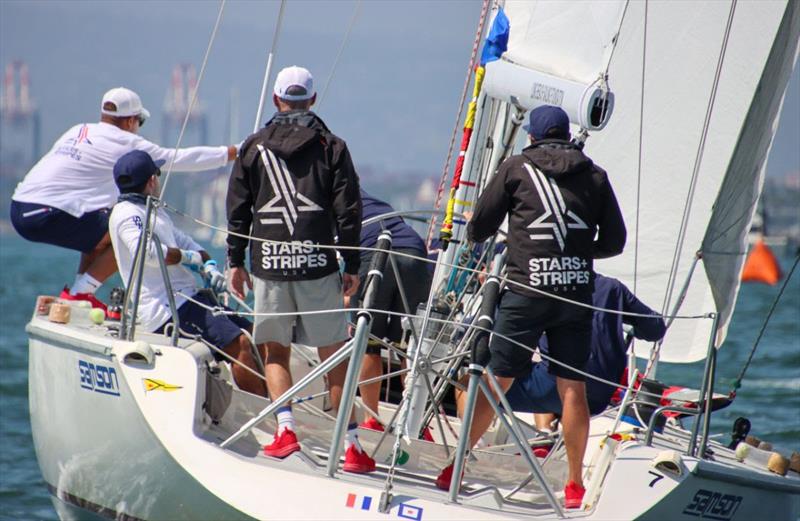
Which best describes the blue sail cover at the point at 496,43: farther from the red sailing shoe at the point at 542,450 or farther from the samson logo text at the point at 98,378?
the samson logo text at the point at 98,378

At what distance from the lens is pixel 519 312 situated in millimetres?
5375

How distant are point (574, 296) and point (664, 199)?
3.58 metres

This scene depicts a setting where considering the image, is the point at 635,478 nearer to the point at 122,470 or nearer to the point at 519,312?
the point at 519,312

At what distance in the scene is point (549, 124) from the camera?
18.1 feet

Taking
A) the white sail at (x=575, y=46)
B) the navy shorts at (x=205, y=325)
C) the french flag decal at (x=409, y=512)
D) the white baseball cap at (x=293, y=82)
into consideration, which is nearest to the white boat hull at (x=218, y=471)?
the french flag decal at (x=409, y=512)

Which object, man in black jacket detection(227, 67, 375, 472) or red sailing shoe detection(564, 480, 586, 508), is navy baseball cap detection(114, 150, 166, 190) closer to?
man in black jacket detection(227, 67, 375, 472)

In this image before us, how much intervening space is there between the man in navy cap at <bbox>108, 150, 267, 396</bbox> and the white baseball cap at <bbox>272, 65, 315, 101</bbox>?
0.89 meters

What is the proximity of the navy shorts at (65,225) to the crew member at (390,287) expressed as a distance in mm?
1435

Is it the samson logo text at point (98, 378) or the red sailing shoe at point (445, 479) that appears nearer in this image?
the red sailing shoe at point (445, 479)

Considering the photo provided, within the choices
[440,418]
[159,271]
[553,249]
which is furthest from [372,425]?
[553,249]

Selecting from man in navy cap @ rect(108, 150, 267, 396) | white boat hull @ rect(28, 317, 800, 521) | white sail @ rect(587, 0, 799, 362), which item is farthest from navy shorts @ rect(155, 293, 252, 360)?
white sail @ rect(587, 0, 799, 362)

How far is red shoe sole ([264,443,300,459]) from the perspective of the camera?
219 inches

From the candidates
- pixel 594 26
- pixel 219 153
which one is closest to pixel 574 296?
pixel 594 26

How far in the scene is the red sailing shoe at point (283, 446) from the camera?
557 centimetres
